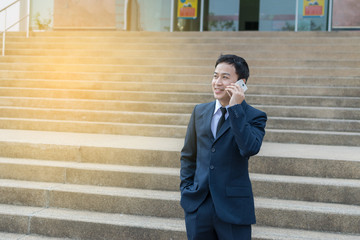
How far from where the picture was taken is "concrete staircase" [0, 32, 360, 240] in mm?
3904

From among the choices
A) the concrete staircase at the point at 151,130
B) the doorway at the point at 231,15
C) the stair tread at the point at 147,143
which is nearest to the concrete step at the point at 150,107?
the concrete staircase at the point at 151,130

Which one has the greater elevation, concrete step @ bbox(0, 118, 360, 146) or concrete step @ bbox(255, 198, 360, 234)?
concrete step @ bbox(0, 118, 360, 146)

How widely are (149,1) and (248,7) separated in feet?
13.3

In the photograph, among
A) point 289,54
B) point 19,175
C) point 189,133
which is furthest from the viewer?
point 289,54

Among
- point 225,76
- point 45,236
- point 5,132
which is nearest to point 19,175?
point 45,236

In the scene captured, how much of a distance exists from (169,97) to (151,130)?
1.21 m

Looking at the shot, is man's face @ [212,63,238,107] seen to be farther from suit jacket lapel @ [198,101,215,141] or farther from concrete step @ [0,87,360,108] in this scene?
concrete step @ [0,87,360,108]

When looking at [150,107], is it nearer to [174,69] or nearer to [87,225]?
[174,69]

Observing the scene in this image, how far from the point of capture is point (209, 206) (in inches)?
89.4

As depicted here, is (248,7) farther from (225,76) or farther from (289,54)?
(225,76)

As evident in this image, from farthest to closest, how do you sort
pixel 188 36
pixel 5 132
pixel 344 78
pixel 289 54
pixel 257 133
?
1. pixel 188 36
2. pixel 289 54
3. pixel 344 78
4. pixel 5 132
5. pixel 257 133

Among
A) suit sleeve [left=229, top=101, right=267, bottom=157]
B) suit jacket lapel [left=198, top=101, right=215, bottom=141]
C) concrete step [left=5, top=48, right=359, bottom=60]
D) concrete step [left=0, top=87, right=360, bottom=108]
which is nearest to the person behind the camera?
suit sleeve [left=229, top=101, right=267, bottom=157]

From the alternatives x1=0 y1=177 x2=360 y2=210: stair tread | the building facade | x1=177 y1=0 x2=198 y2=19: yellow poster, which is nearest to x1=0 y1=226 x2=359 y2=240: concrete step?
x1=0 y1=177 x2=360 y2=210: stair tread

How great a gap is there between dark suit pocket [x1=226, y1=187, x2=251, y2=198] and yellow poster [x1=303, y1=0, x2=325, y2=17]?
13.0 meters
